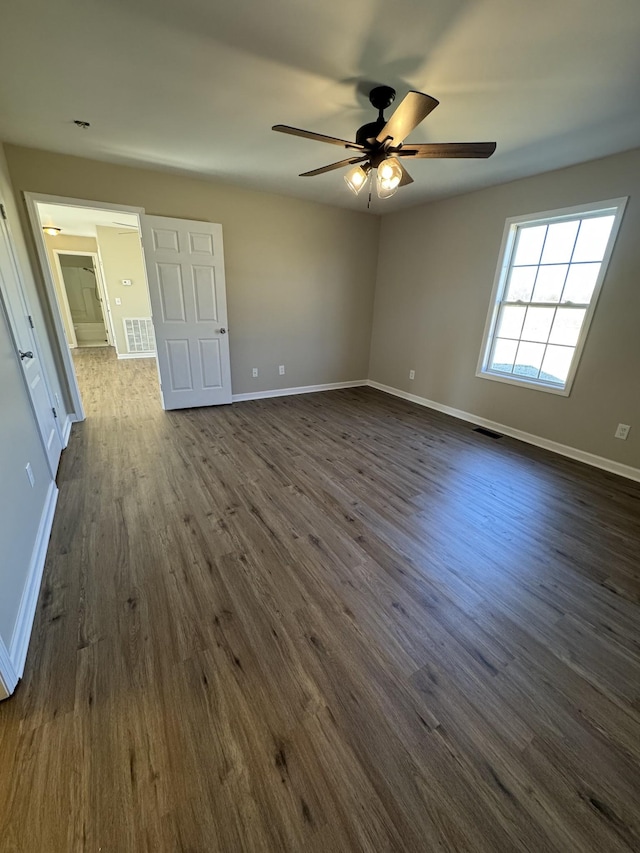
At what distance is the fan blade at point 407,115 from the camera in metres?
1.48

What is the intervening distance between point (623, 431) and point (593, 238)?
70.3 inches

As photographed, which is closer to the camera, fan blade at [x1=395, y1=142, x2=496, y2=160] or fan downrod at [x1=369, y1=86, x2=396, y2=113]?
fan blade at [x1=395, y1=142, x2=496, y2=160]

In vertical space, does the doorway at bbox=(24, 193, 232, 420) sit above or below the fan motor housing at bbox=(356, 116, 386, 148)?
below

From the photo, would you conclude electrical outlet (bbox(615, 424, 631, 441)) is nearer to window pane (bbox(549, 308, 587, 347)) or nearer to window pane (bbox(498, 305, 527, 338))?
window pane (bbox(549, 308, 587, 347))

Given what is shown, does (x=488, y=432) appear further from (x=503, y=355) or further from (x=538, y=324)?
(x=538, y=324)

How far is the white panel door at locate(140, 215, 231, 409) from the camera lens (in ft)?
12.5

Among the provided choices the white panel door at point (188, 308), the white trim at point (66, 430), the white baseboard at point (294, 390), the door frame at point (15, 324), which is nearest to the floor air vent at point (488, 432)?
the white baseboard at point (294, 390)

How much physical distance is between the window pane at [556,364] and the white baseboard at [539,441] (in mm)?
637

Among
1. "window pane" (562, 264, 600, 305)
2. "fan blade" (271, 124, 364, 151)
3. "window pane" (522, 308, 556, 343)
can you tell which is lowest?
"window pane" (522, 308, 556, 343)

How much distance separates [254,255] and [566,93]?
3.34m

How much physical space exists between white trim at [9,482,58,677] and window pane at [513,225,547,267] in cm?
478

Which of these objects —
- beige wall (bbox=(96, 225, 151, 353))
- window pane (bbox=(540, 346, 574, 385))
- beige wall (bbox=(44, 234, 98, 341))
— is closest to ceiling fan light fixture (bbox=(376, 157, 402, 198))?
window pane (bbox=(540, 346, 574, 385))

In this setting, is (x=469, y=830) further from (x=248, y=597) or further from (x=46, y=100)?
(x=46, y=100)

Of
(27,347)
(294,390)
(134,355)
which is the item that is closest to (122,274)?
(134,355)
